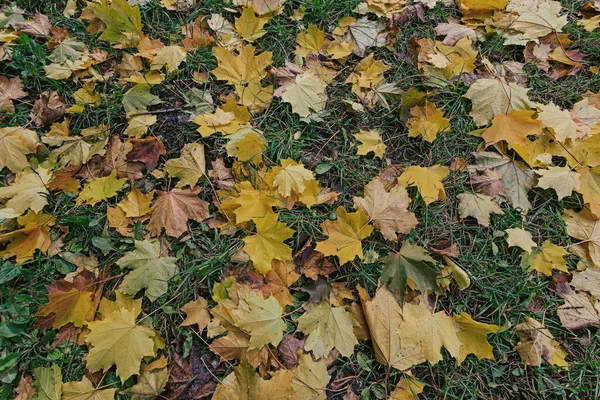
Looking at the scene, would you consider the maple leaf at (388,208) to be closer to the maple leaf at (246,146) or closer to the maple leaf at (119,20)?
the maple leaf at (246,146)

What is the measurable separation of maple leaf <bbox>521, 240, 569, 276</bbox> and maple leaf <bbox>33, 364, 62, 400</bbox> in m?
2.01

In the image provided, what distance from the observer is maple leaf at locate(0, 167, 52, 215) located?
1.87 meters

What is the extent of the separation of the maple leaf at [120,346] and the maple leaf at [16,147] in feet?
3.20

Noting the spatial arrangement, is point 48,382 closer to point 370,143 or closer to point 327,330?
point 327,330

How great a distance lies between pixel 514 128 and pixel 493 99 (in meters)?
0.20

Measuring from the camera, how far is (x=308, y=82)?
217 cm

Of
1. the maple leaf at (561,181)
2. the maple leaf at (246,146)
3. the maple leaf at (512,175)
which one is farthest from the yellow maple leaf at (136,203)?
the maple leaf at (561,181)

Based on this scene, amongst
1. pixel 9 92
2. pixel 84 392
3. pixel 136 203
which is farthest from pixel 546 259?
pixel 9 92

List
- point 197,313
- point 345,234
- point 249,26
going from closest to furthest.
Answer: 1. point 197,313
2. point 345,234
3. point 249,26

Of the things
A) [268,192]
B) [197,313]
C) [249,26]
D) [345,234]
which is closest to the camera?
[197,313]

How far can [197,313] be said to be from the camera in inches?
65.6

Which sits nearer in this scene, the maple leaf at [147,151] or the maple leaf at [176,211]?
the maple leaf at [176,211]

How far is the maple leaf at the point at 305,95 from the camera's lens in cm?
212

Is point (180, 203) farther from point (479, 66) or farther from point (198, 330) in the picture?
point (479, 66)
